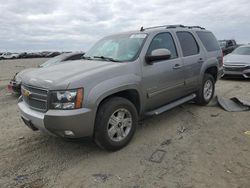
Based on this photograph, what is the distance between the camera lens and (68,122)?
3.85m

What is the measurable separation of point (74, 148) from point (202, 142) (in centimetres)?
216

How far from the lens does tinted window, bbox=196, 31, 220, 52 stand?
22.7 feet

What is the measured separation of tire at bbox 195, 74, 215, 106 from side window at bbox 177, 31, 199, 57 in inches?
32.5

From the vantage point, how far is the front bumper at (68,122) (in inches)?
152

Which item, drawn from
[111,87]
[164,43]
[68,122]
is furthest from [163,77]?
[68,122]

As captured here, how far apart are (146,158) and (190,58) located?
9.22ft

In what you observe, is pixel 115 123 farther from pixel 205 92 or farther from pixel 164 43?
pixel 205 92

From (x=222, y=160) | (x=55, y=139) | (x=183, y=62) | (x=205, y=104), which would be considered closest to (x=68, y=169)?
(x=55, y=139)

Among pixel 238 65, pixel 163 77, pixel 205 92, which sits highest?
pixel 163 77

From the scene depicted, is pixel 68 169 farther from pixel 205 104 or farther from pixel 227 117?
pixel 205 104

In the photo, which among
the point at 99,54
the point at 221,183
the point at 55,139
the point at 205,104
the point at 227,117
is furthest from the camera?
the point at 205,104

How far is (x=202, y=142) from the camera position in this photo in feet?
15.6

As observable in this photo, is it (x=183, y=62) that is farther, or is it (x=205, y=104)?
(x=205, y=104)

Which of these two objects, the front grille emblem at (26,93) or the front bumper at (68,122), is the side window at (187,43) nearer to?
the front bumper at (68,122)
